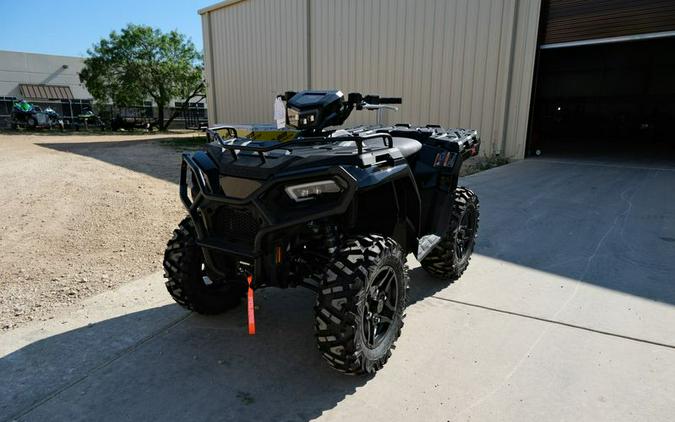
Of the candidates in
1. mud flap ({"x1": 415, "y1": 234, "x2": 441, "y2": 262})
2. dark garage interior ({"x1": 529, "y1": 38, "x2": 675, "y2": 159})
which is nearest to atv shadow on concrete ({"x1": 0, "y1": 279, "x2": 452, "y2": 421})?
mud flap ({"x1": 415, "y1": 234, "x2": 441, "y2": 262})

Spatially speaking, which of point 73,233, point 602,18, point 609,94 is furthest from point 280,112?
point 609,94

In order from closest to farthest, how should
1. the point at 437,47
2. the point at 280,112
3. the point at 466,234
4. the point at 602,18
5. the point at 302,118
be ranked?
the point at 302,118 → the point at 280,112 → the point at 466,234 → the point at 602,18 → the point at 437,47

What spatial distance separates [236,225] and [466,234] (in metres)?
2.02

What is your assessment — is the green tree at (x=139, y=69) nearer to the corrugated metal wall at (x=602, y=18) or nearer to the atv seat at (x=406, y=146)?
the corrugated metal wall at (x=602, y=18)

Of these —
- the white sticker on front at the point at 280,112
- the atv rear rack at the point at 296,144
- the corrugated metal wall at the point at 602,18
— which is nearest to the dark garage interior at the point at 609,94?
the corrugated metal wall at the point at 602,18

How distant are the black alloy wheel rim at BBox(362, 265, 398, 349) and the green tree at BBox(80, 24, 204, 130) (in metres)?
27.4

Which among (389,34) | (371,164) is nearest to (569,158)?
(389,34)

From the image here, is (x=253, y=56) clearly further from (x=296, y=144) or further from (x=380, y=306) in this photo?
(x=380, y=306)

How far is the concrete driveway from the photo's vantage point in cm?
194

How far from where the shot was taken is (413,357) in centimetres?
232

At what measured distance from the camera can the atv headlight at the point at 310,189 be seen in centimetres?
198

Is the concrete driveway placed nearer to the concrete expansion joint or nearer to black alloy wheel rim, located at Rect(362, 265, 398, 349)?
the concrete expansion joint

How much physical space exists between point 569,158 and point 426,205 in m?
9.35

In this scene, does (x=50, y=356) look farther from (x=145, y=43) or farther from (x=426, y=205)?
(x=145, y=43)
